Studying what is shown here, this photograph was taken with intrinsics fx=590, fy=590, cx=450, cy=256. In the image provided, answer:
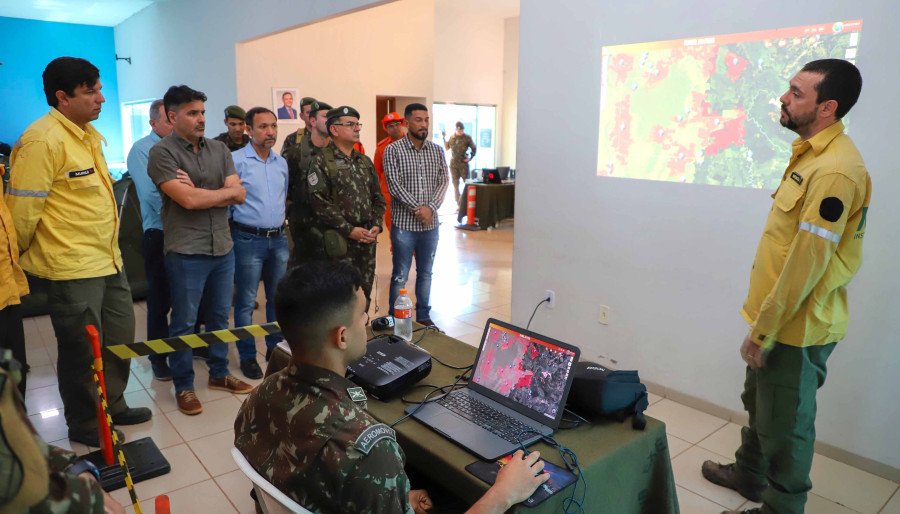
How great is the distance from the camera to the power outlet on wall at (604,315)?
3672mm

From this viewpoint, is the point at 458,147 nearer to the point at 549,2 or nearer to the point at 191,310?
the point at 549,2

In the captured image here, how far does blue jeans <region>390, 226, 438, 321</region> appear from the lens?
439 cm

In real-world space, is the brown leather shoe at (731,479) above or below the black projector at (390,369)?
below

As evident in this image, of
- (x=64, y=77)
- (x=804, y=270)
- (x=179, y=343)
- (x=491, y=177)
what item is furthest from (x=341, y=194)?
(x=491, y=177)

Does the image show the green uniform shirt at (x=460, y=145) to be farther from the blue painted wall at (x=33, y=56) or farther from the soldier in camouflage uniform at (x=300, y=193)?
the blue painted wall at (x=33, y=56)

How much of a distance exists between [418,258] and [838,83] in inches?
119

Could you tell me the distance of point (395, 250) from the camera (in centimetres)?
443

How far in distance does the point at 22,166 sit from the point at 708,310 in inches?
131

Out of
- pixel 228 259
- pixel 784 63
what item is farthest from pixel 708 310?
pixel 228 259

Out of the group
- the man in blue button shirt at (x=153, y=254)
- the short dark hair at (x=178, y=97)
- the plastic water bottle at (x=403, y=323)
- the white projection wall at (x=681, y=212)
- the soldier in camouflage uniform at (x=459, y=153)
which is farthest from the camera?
the soldier in camouflage uniform at (x=459, y=153)

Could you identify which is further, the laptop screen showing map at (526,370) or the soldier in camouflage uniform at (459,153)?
the soldier in camouflage uniform at (459,153)

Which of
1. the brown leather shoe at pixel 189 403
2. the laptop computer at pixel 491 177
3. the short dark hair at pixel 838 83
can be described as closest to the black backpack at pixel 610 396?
the short dark hair at pixel 838 83

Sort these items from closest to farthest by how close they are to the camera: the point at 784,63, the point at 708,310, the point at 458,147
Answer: the point at 784,63 < the point at 708,310 < the point at 458,147

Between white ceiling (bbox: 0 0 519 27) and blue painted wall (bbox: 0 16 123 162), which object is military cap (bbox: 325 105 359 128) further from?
blue painted wall (bbox: 0 16 123 162)
